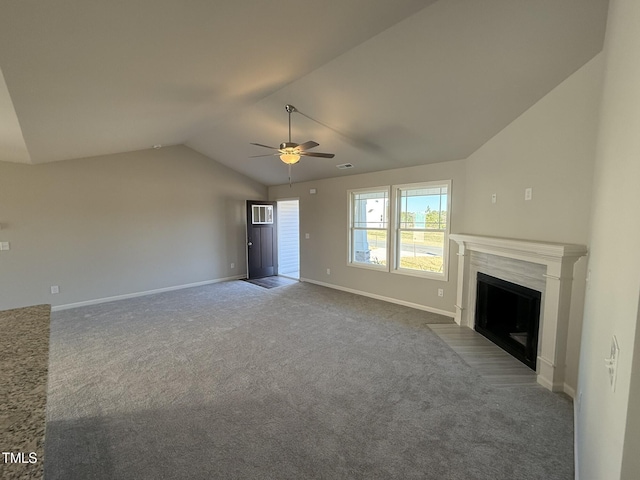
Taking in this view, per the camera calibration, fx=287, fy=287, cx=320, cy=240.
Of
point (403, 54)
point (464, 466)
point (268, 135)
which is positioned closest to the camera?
point (464, 466)

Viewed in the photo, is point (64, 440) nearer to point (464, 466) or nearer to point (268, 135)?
point (464, 466)

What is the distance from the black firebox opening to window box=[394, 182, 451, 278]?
33.9 inches

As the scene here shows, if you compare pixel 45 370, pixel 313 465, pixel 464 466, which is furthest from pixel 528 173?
pixel 45 370

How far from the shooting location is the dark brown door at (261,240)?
724cm

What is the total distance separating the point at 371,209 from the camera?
5.67m

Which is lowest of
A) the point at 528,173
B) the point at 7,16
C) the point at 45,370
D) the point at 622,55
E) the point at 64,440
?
the point at 64,440

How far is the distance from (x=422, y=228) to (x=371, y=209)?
114 centimetres

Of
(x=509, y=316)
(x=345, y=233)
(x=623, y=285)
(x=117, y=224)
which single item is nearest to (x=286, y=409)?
(x=623, y=285)

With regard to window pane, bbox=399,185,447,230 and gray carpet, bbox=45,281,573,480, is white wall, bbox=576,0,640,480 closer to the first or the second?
gray carpet, bbox=45,281,573,480

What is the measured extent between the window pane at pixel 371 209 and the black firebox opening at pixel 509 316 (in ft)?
6.74

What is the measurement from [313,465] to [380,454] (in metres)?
0.46

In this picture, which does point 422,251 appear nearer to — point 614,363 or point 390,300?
point 390,300

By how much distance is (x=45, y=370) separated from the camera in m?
1.07

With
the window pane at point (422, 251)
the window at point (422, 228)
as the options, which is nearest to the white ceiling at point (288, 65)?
the window at point (422, 228)
